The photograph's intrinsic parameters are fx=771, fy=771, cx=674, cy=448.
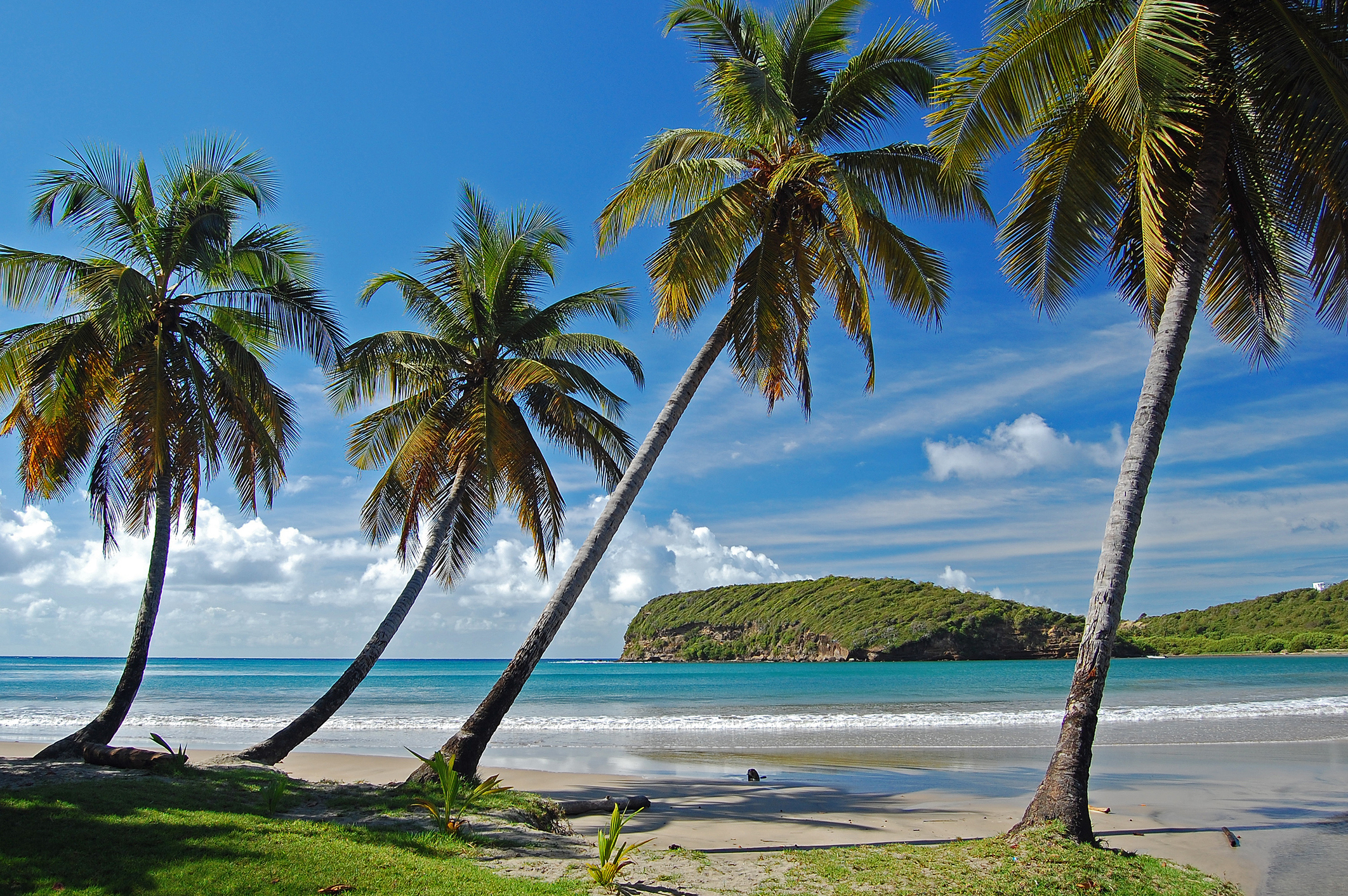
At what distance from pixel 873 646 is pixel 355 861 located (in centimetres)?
6719

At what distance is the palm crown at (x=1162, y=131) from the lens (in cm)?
652

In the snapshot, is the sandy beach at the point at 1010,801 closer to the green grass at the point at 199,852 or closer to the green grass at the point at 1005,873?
the green grass at the point at 1005,873

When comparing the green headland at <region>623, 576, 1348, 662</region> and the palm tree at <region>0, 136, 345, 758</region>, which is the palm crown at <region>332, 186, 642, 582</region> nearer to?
the palm tree at <region>0, 136, 345, 758</region>

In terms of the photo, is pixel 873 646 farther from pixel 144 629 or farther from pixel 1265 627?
Answer: pixel 144 629

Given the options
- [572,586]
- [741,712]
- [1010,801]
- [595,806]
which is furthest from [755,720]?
[572,586]

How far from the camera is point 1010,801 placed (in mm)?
10797

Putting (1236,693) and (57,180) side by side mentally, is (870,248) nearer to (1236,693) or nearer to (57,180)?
(57,180)

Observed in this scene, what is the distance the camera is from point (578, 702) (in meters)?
33.6

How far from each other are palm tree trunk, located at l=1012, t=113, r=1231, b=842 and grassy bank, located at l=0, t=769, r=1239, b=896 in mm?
398

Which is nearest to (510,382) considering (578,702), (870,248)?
(870,248)

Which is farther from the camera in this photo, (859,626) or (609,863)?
(859,626)

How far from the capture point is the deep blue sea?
61.2 feet

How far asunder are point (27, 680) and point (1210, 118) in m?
68.5

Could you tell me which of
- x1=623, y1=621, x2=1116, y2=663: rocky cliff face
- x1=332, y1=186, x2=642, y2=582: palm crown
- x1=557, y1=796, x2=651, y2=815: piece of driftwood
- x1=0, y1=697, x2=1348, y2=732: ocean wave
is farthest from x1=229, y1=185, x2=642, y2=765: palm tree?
x1=623, y1=621, x2=1116, y2=663: rocky cliff face
